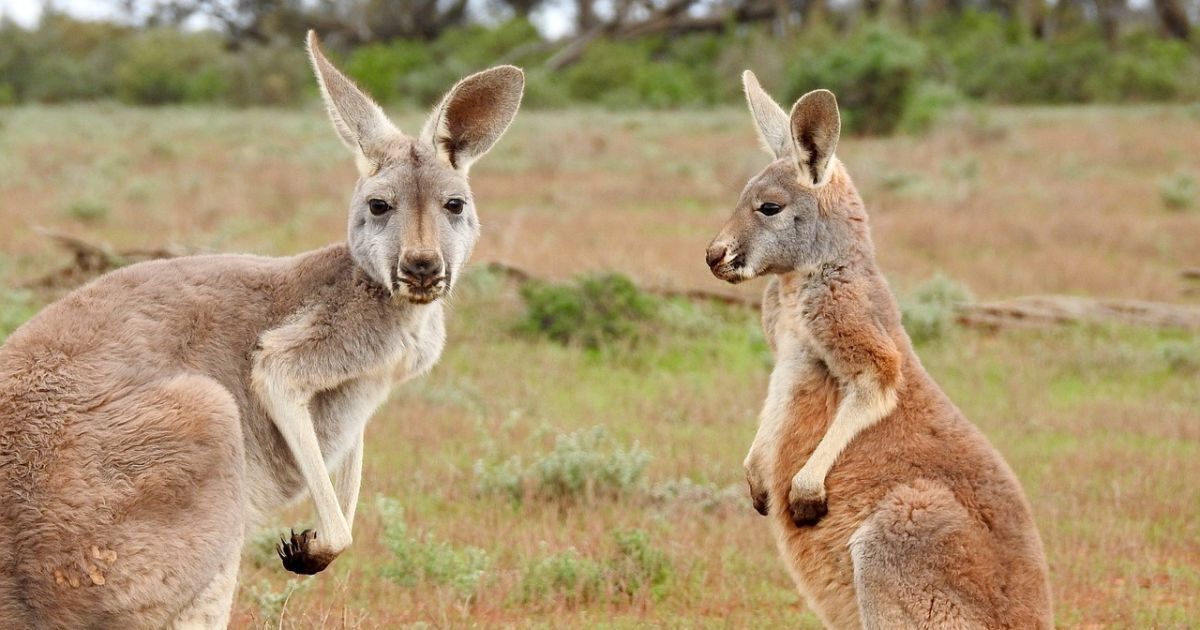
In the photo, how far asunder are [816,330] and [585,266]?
725 cm

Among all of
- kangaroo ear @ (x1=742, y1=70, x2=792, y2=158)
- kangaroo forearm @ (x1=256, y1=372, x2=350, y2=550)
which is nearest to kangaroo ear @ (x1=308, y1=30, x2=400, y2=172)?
kangaroo forearm @ (x1=256, y1=372, x2=350, y2=550)

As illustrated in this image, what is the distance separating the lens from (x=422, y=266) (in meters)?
4.04

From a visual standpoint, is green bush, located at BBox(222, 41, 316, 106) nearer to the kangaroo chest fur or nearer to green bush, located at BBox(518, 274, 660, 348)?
green bush, located at BBox(518, 274, 660, 348)

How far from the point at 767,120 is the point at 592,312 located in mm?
5101

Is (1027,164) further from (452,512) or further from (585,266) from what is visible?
(452,512)

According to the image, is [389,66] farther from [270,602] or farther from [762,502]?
[762,502]

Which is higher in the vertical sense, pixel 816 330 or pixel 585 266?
pixel 816 330

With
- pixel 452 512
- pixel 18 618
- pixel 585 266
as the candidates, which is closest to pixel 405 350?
pixel 18 618

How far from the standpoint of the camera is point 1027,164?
20062 millimetres

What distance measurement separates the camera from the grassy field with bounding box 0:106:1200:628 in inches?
227

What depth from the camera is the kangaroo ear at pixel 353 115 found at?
14.2 feet

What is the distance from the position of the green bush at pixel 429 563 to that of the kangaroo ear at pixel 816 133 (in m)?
2.10

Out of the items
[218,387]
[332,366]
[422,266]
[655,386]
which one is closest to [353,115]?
[422,266]

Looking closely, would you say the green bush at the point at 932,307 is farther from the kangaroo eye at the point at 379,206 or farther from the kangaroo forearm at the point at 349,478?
the kangaroo eye at the point at 379,206
